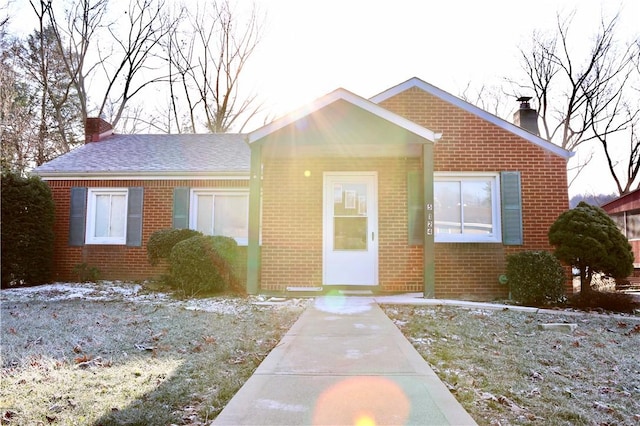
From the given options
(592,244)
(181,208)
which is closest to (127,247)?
(181,208)

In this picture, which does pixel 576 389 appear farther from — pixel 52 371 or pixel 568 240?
pixel 568 240

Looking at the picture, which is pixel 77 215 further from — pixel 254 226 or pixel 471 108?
pixel 471 108

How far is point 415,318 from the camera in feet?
19.8

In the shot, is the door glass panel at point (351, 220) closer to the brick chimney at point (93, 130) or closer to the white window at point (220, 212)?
the white window at point (220, 212)

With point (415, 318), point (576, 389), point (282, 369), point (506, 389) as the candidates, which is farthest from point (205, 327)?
point (576, 389)

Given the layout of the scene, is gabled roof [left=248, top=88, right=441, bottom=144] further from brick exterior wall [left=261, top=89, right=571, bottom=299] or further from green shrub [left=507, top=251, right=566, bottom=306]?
green shrub [left=507, top=251, right=566, bottom=306]

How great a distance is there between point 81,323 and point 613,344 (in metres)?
6.97

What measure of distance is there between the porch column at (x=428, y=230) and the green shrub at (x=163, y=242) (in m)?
5.69

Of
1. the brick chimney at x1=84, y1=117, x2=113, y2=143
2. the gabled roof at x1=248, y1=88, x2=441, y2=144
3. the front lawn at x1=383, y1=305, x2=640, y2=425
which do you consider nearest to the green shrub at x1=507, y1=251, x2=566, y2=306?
the front lawn at x1=383, y1=305, x2=640, y2=425

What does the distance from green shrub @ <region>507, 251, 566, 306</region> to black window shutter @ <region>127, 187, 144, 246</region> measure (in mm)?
9233

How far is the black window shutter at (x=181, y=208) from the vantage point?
11.1 meters

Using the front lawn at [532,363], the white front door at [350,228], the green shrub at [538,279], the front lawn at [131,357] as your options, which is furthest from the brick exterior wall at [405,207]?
the front lawn at [532,363]

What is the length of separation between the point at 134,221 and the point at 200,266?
12.7 feet

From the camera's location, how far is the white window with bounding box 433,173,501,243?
29.5 feet
